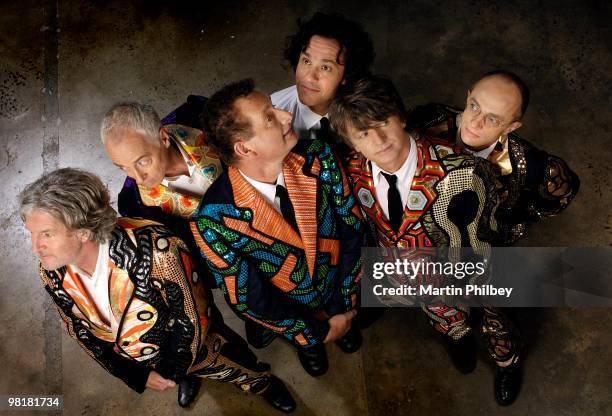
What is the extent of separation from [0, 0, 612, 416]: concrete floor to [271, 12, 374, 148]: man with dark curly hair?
142 cm

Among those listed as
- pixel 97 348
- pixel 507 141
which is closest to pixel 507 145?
pixel 507 141

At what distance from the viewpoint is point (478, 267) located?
2527mm

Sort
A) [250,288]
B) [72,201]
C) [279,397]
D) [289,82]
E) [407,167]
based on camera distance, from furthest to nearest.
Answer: [289,82]
[279,397]
[250,288]
[407,167]
[72,201]

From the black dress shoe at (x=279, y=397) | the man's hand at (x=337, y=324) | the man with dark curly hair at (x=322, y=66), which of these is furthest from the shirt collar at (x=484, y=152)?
the black dress shoe at (x=279, y=397)

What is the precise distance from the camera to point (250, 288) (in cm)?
239

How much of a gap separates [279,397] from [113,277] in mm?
1517

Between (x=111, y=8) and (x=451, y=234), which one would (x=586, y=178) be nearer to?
(x=451, y=234)

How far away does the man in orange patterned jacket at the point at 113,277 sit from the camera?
2.04 m

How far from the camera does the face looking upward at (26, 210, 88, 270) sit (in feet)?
6.63

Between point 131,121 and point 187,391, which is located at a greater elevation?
point 131,121

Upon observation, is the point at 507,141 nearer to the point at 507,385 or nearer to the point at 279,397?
the point at 507,385

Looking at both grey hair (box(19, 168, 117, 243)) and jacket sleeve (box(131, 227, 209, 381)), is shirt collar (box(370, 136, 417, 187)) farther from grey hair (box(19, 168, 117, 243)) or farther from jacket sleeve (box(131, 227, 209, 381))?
grey hair (box(19, 168, 117, 243))
